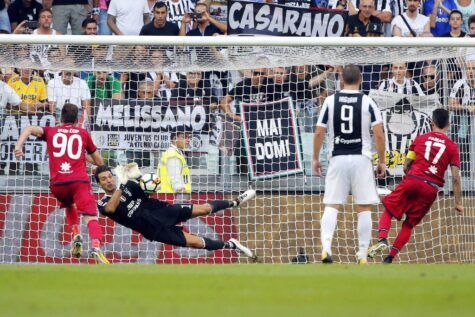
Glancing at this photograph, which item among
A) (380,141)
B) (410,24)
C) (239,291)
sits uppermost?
(410,24)

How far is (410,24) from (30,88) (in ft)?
19.2

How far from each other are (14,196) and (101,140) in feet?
4.71

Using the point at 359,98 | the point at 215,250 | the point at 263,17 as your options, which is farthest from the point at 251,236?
the point at 359,98

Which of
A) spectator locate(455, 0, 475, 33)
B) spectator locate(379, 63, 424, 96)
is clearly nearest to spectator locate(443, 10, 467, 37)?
spectator locate(455, 0, 475, 33)

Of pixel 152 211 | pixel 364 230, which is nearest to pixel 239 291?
pixel 364 230

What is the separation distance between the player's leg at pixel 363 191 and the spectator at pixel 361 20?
18.6 ft

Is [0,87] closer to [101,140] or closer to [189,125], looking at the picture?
[101,140]

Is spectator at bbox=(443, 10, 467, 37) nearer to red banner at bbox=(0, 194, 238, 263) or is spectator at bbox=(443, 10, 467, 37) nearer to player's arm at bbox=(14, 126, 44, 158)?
red banner at bbox=(0, 194, 238, 263)

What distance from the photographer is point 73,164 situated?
14133mm

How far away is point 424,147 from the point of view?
45.0ft

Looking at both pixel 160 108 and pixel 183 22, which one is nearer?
pixel 160 108

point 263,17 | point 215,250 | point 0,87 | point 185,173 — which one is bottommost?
point 215,250

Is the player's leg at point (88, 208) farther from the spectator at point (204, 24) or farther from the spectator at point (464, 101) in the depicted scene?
the spectator at point (464, 101)

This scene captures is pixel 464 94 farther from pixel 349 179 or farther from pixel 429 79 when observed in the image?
pixel 349 179
